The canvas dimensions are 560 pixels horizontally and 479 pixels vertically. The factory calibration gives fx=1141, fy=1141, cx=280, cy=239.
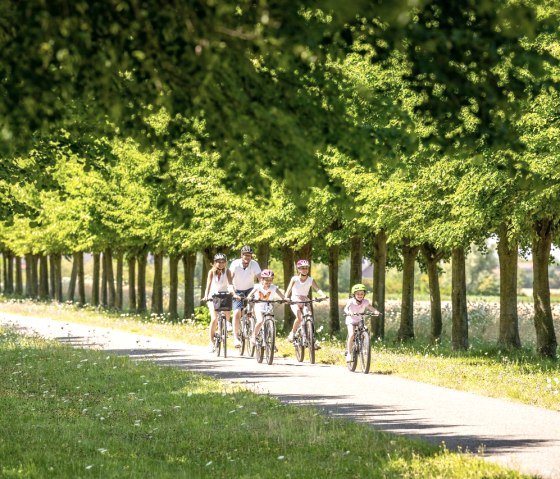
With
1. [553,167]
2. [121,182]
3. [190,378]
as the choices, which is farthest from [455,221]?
[121,182]

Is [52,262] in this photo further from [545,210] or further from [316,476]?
[316,476]

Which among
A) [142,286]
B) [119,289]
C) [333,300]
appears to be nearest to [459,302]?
[333,300]

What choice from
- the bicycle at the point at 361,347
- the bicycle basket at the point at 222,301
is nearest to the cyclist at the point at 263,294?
the bicycle basket at the point at 222,301

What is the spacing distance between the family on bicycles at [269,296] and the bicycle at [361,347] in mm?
23

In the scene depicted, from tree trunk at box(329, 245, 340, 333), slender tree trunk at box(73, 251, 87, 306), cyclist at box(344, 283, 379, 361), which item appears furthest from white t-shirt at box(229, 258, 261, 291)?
slender tree trunk at box(73, 251, 87, 306)

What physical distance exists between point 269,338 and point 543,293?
6800mm

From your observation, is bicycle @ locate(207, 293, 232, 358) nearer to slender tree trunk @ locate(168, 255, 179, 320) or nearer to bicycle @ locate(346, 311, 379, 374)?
bicycle @ locate(346, 311, 379, 374)

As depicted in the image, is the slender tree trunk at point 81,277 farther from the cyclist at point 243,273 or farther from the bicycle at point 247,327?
the cyclist at point 243,273

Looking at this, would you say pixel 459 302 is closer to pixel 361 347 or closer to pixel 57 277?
pixel 361 347

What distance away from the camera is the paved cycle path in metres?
10.1

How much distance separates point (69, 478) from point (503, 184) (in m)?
11.1

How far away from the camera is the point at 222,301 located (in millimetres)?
21750

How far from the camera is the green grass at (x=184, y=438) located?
9.31 metres

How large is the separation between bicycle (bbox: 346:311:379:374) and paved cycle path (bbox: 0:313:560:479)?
24 centimetres
